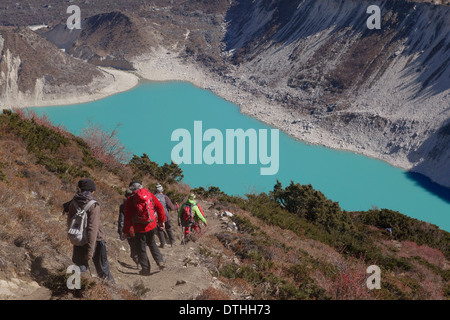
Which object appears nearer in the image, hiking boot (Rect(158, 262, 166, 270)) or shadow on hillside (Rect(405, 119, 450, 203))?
hiking boot (Rect(158, 262, 166, 270))

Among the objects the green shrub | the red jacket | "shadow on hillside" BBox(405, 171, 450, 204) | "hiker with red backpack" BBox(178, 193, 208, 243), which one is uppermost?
the red jacket

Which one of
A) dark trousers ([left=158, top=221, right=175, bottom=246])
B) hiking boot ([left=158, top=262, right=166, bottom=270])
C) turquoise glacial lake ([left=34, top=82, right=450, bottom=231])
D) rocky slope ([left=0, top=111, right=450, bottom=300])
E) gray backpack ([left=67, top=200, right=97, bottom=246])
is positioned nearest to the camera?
gray backpack ([left=67, top=200, right=97, bottom=246])

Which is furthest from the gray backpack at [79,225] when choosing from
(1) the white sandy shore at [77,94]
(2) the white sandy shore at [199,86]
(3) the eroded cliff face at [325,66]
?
(1) the white sandy shore at [77,94]

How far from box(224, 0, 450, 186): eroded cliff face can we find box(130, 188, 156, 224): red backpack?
1269 inches

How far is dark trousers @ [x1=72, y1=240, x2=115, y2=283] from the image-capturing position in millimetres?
6824

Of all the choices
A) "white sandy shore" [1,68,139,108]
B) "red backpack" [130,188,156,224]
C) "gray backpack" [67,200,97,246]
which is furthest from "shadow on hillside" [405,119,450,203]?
"white sandy shore" [1,68,139,108]

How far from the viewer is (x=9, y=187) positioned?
31.9ft

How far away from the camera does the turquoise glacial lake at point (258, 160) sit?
30781 mm

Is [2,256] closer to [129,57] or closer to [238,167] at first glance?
[238,167]

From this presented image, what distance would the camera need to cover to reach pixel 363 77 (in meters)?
49.0

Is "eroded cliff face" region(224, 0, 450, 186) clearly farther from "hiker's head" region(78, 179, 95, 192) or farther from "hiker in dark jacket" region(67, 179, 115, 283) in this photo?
"hiker's head" region(78, 179, 95, 192)
